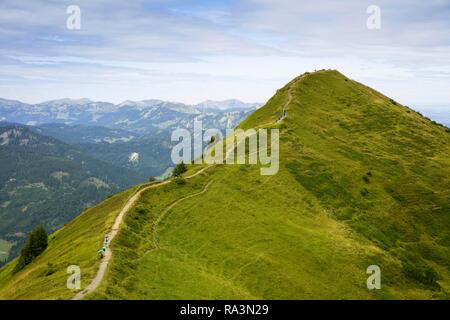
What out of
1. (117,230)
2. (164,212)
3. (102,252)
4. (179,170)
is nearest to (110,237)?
(117,230)

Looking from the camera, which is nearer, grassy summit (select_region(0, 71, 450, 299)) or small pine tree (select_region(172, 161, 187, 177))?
grassy summit (select_region(0, 71, 450, 299))

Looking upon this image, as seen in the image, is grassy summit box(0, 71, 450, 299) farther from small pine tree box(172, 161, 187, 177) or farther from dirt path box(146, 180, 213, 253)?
small pine tree box(172, 161, 187, 177)

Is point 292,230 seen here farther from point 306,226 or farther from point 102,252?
point 102,252

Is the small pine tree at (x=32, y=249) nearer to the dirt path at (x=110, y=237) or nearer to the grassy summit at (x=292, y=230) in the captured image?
the grassy summit at (x=292, y=230)

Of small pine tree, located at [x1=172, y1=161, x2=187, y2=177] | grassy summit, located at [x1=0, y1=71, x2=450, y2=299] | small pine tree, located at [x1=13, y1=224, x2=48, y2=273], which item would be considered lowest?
small pine tree, located at [x1=13, y1=224, x2=48, y2=273]

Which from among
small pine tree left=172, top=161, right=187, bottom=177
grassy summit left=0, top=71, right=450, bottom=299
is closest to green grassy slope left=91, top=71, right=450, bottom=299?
grassy summit left=0, top=71, right=450, bottom=299

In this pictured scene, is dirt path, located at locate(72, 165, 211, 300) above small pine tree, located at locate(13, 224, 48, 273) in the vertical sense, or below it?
above

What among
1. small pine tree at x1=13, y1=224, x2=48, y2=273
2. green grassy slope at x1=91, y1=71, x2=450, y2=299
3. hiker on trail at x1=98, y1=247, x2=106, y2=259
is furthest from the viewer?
small pine tree at x1=13, y1=224, x2=48, y2=273
